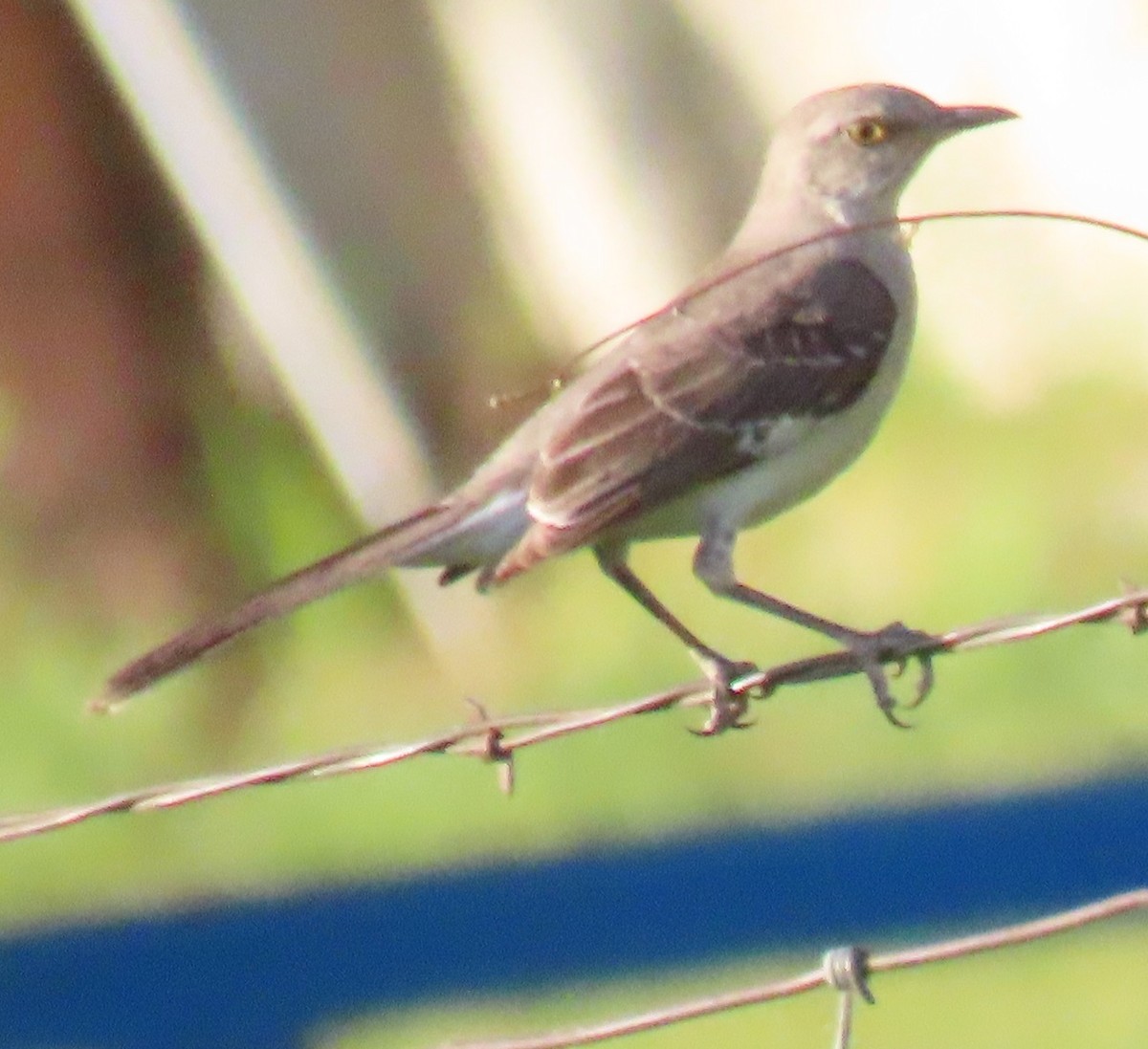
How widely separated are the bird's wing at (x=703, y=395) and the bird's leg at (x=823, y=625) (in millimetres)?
142

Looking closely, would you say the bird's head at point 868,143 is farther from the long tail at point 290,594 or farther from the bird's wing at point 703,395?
the long tail at point 290,594

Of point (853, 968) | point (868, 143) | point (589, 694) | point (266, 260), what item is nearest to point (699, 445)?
point (868, 143)

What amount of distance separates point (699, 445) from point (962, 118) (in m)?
1.06

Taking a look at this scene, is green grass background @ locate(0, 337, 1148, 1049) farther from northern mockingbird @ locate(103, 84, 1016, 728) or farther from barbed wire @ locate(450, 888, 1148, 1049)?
barbed wire @ locate(450, 888, 1148, 1049)

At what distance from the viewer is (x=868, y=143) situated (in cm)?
451

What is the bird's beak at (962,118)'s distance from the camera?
4359 mm

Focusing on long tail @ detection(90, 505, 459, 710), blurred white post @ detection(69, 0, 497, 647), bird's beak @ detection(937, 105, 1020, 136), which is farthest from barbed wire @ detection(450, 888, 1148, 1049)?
blurred white post @ detection(69, 0, 497, 647)

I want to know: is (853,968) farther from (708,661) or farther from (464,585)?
(464,585)

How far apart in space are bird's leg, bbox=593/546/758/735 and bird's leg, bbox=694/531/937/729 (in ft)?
0.41

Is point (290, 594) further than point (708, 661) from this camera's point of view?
No

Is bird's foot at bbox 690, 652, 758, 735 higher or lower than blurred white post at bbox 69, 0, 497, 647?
lower

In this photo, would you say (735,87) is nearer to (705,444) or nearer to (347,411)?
(347,411)

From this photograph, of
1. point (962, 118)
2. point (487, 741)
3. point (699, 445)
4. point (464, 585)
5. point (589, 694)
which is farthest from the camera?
point (464, 585)

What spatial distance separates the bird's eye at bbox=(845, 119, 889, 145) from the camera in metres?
4.50
